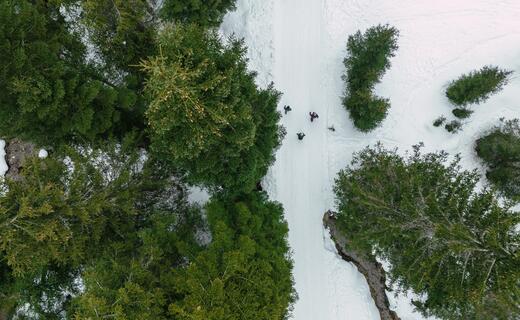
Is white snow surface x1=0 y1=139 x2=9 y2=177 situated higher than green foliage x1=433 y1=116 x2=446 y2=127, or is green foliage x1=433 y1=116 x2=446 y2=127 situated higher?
green foliage x1=433 y1=116 x2=446 y2=127

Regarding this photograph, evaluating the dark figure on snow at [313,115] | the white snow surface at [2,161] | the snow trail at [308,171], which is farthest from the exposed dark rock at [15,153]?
the dark figure on snow at [313,115]

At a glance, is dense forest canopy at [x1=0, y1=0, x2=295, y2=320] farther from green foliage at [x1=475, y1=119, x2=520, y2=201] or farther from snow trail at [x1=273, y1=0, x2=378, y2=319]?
green foliage at [x1=475, y1=119, x2=520, y2=201]

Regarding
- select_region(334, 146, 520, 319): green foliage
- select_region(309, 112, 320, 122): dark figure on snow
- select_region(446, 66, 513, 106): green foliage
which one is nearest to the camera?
select_region(334, 146, 520, 319): green foliage

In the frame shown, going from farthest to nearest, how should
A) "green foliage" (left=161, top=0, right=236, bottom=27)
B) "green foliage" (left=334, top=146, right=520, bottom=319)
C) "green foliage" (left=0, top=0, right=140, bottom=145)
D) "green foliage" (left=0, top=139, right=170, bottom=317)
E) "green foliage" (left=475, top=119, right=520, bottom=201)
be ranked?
"green foliage" (left=475, top=119, right=520, bottom=201)
"green foliage" (left=161, top=0, right=236, bottom=27)
"green foliage" (left=0, top=0, right=140, bottom=145)
"green foliage" (left=334, top=146, right=520, bottom=319)
"green foliage" (left=0, top=139, right=170, bottom=317)

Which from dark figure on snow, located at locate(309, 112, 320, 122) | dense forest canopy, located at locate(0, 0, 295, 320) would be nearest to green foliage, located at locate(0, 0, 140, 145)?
dense forest canopy, located at locate(0, 0, 295, 320)

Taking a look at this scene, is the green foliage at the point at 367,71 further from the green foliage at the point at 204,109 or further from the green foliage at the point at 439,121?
the green foliage at the point at 204,109

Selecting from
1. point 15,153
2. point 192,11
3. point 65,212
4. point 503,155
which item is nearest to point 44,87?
point 65,212
